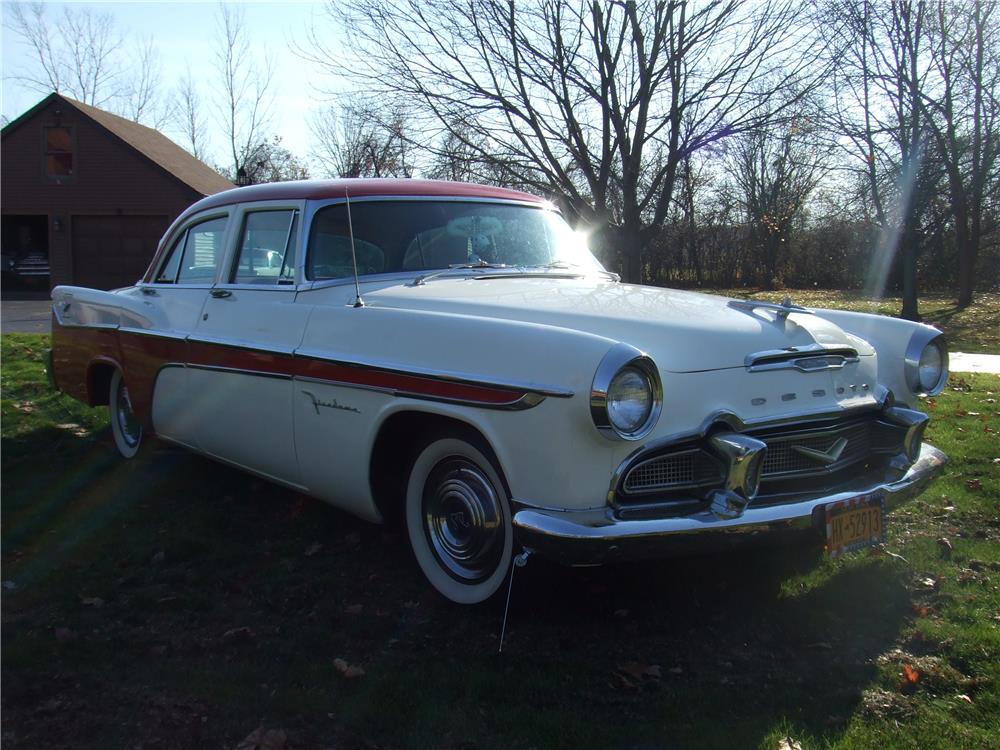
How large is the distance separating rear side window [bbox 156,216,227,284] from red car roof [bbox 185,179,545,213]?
7.7 inches

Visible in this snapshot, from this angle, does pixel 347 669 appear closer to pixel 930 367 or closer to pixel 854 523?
pixel 854 523

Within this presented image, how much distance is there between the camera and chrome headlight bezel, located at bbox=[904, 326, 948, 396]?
13.0 feet

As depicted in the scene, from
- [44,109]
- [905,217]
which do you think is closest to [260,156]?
[44,109]

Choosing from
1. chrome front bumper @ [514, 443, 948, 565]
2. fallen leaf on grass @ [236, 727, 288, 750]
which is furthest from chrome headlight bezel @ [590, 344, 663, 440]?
fallen leaf on grass @ [236, 727, 288, 750]

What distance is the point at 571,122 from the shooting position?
12289 mm

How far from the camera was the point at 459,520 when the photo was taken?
11.0 ft

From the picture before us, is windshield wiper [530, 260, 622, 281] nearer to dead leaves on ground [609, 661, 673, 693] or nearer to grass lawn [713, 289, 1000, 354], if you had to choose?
dead leaves on ground [609, 661, 673, 693]

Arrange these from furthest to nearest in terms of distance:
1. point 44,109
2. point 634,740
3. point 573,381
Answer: point 44,109 → point 573,381 → point 634,740

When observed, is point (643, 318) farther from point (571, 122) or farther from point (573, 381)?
point (571, 122)

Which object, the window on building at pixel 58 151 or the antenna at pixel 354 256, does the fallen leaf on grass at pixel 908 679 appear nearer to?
the antenna at pixel 354 256

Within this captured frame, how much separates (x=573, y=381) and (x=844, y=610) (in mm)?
1560

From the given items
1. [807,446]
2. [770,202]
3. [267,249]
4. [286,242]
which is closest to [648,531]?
[807,446]

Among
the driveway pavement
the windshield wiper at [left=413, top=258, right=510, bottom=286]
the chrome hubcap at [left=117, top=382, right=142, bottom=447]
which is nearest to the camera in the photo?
the windshield wiper at [left=413, top=258, right=510, bottom=286]

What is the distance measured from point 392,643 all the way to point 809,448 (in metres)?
1.71
